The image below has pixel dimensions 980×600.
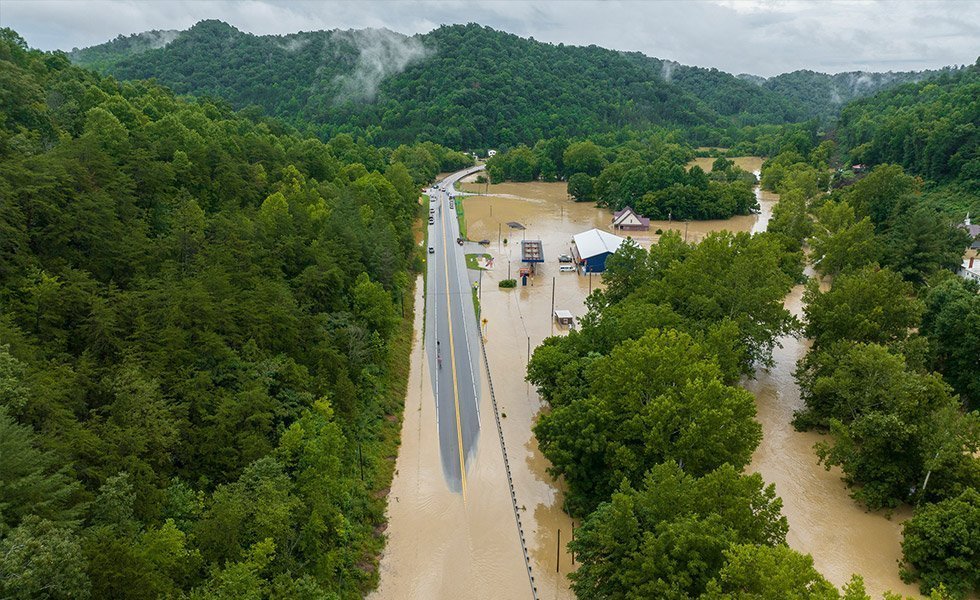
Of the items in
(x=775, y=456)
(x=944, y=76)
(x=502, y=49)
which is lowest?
(x=775, y=456)

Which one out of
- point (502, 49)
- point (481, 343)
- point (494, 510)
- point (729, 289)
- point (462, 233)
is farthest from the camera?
point (502, 49)

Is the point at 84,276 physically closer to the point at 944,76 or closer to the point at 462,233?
the point at 462,233

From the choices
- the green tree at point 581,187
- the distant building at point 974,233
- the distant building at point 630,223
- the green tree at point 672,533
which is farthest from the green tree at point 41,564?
the green tree at point 581,187

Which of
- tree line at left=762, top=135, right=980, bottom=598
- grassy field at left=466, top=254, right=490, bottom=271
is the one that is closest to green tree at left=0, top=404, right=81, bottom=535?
tree line at left=762, top=135, right=980, bottom=598

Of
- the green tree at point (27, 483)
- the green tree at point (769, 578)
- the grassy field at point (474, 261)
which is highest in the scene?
the green tree at point (27, 483)

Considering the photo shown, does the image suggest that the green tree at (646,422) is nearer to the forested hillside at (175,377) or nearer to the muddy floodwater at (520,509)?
the muddy floodwater at (520,509)

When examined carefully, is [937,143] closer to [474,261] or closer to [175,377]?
[474,261]

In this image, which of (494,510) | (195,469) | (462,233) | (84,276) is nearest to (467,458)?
(494,510)

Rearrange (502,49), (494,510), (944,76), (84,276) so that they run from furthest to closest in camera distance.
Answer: (502,49)
(944,76)
(494,510)
(84,276)

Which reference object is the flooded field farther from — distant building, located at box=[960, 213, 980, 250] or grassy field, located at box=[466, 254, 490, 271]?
distant building, located at box=[960, 213, 980, 250]
